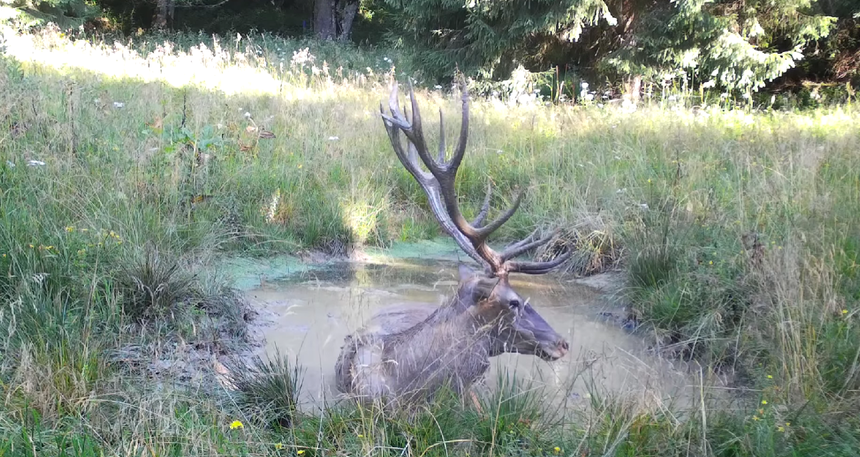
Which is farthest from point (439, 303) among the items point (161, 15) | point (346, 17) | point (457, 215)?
point (346, 17)

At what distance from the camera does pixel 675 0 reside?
462 inches

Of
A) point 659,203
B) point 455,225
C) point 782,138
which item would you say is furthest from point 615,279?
point 782,138

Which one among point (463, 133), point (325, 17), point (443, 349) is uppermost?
point (325, 17)

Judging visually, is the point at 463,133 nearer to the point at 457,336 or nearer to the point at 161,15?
the point at 457,336

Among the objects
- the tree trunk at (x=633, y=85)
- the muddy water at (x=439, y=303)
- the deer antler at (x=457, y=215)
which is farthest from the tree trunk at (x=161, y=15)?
the deer antler at (x=457, y=215)

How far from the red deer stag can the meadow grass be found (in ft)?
1.10

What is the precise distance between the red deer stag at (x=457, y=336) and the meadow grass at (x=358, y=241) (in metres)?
0.34

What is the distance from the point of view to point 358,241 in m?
6.74

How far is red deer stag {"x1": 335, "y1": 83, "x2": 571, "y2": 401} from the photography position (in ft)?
11.9

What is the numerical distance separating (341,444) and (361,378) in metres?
0.73

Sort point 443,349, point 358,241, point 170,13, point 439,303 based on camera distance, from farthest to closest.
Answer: point 170,13
point 358,241
point 439,303
point 443,349

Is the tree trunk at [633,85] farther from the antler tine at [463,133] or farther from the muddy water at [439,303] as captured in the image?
the antler tine at [463,133]

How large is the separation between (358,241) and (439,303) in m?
1.63

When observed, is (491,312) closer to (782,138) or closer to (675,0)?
(782,138)
